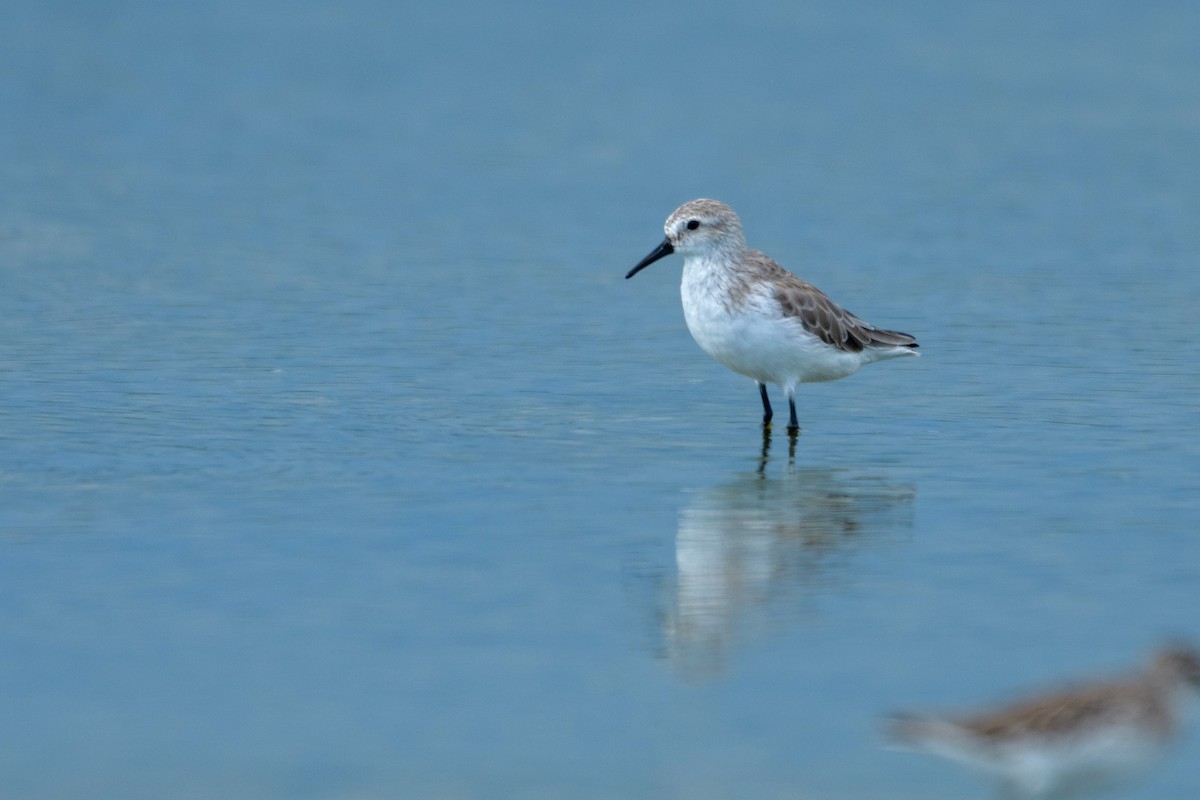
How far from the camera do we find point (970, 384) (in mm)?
13391

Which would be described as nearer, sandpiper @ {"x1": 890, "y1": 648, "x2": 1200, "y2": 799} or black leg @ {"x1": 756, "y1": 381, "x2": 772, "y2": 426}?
sandpiper @ {"x1": 890, "y1": 648, "x2": 1200, "y2": 799}

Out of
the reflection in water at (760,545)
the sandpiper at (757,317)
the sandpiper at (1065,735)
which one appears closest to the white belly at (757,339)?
the sandpiper at (757,317)

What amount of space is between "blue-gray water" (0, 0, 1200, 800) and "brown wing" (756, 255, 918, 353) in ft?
1.65

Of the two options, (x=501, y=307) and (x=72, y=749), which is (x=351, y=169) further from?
(x=72, y=749)

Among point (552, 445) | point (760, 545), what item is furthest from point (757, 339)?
point (760, 545)

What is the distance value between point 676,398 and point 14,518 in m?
5.12

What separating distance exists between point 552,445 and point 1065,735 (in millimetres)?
5969

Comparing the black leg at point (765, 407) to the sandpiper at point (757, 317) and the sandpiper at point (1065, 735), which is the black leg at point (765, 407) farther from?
the sandpiper at point (1065, 735)

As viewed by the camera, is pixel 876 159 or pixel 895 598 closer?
pixel 895 598

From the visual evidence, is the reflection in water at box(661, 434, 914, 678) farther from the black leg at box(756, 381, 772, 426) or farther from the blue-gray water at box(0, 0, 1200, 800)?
the black leg at box(756, 381, 772, 426)

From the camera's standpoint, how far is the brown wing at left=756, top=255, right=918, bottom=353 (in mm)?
12422

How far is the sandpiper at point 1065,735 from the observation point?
19.2 ft

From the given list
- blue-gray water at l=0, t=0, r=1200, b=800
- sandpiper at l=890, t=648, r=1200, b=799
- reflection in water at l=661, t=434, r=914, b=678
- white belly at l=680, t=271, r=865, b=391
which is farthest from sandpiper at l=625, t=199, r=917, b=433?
sandpiper at l=890, t=648, r=1200, b=799

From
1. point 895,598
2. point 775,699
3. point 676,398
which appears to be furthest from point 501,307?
point 775,699
